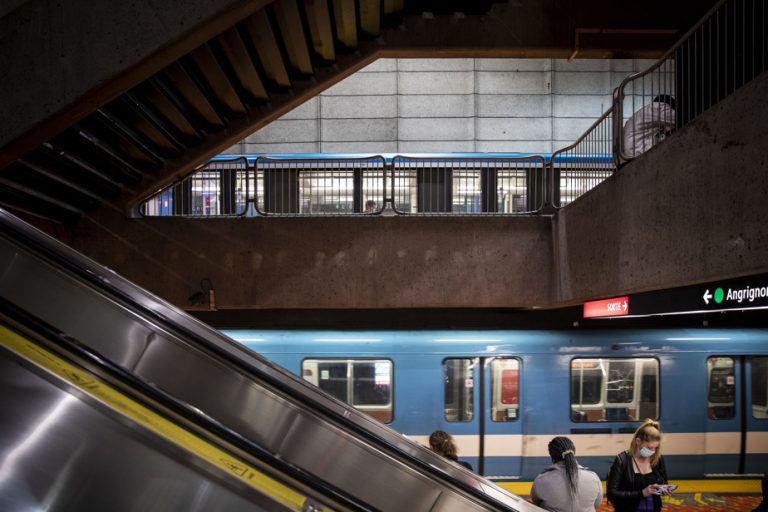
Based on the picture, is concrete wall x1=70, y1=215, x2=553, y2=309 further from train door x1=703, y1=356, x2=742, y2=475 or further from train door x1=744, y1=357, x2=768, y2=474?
train door x1=744, y1=357, x2=768, y2=474

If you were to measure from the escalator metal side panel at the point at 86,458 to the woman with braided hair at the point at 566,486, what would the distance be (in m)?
2.54

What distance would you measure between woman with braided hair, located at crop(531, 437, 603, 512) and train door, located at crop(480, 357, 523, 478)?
3.84m

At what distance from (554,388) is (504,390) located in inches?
29.4

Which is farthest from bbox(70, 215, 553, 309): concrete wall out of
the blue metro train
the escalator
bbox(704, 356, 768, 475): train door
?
the escalator

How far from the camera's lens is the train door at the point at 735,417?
25.5 feet

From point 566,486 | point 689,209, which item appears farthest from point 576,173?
point 566,486

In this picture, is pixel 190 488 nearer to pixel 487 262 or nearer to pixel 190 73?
pixel 190 73

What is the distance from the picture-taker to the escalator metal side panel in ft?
5.63

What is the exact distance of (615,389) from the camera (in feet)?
25.2

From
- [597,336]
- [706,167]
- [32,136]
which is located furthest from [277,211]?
[706,167]

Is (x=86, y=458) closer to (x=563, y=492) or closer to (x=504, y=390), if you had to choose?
(x=563, y=492)

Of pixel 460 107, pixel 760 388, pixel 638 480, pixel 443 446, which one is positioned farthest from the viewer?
pixel 460 107

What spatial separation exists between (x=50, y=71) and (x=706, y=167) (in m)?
4.94

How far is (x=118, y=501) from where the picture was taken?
1745 mm
